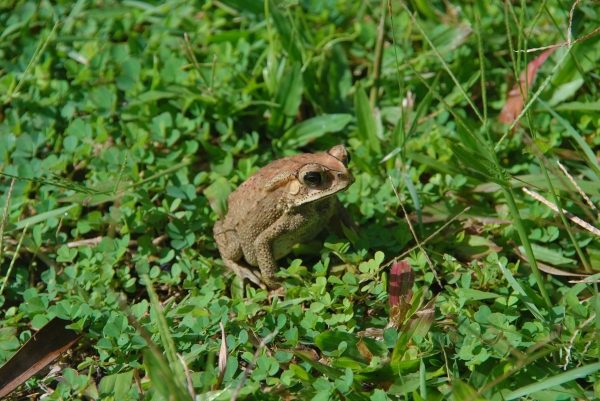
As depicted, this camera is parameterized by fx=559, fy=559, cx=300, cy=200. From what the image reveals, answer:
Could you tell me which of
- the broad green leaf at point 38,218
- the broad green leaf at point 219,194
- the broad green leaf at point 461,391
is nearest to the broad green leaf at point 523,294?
the broad green leaf at point 461,391

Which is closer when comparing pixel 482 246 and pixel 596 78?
pixel 482 246

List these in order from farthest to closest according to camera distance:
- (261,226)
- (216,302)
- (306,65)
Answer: (306,65)
(261,226)
(216,302)

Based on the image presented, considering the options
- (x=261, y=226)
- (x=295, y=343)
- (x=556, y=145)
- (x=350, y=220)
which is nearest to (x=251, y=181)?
(x=261, y=226)

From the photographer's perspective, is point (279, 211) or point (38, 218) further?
point (38, 218)

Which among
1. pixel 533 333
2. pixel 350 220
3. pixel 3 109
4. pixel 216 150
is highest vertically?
pixel 3 109

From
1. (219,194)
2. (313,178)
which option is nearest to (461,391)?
(313,178)

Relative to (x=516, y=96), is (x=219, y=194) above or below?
below

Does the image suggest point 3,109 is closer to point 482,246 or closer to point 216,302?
point 216,302

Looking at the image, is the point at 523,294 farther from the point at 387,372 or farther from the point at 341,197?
the point at 341,197

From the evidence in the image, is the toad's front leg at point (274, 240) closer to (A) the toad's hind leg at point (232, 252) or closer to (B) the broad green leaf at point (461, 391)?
(A) the toad's hind leg at point (232, 252)
